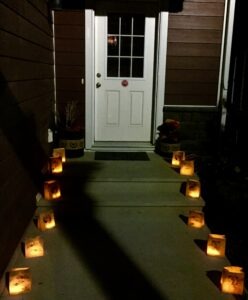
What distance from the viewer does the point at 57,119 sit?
4.97m

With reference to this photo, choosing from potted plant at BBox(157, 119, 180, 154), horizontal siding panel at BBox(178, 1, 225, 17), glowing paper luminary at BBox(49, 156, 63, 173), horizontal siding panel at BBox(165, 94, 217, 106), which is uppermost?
horizontal siding panel at BBox(178, 1, 225, 17)

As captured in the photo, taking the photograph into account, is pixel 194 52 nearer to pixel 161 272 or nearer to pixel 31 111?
pixel 31 111

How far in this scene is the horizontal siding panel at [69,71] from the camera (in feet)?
16.2

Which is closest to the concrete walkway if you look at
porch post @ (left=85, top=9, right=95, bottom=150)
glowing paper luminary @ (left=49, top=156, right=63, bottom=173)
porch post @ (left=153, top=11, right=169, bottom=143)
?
glowing paper luminary @ (left=49, top=156, right=63, bottom=173)

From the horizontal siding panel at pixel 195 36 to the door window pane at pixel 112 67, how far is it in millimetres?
840

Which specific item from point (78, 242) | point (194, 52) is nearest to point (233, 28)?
point (194, 52)

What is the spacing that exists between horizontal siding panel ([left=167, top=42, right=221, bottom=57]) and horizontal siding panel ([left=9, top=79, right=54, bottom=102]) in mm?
1755

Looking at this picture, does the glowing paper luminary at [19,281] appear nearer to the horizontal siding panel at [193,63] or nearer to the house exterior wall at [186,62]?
the house exterior wall at [186,62]

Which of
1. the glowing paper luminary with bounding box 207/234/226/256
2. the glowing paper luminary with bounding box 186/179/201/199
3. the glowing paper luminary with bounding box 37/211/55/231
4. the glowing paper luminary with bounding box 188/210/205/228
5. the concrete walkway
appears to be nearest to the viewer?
the concrete walkway

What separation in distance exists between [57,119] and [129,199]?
5.94 feet

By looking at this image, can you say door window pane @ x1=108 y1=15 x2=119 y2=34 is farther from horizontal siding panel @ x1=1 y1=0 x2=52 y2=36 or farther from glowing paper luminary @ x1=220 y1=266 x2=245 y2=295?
glowing paper luminary @ x1=220 y1=266 x2=245 y2=295

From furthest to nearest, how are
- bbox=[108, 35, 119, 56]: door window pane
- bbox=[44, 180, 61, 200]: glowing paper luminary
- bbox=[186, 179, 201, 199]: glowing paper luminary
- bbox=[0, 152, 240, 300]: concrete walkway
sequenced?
bbox=[108, 35, 119, 56]: door window pane → bbox=[186, 179, 201, 199]: glowing paper luminary → bbox=[44, 180, 61, 200]: glowing paper luminary → bbox=[0, 152, 240, 300]: concrete walkway

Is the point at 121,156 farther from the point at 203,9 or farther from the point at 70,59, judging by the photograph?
the point at 203,9

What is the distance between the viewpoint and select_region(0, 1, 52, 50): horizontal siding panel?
2.58 meters
